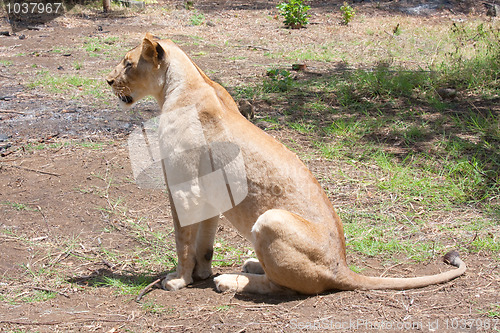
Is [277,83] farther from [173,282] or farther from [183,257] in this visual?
[173,282]

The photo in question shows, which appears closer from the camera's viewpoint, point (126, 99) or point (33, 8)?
point (126, 99)

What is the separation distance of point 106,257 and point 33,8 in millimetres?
14378

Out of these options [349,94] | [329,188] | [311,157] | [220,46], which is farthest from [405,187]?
[220,46]

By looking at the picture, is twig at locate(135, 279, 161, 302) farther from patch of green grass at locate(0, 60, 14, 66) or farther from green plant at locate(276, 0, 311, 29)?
green plant at locate(276, 0, 311, 29)

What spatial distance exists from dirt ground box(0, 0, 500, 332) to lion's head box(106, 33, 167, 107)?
1689mm

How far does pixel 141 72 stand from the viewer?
15.6ft

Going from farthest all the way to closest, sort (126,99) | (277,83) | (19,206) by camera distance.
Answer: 1. (277,83)
2. (19,206)
3. (126,99)

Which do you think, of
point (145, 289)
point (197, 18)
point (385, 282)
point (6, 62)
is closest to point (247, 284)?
point (145, 289)

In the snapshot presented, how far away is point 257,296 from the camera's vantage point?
439 cm

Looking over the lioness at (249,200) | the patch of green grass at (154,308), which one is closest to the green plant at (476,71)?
the lioness at (249,200)

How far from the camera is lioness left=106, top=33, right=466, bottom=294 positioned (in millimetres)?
4062

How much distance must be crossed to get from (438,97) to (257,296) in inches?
254

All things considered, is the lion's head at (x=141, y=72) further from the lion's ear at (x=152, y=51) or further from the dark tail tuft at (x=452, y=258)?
the dark tail tuft at (x=452, y=258)

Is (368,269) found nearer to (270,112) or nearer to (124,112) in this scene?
(270,112)
